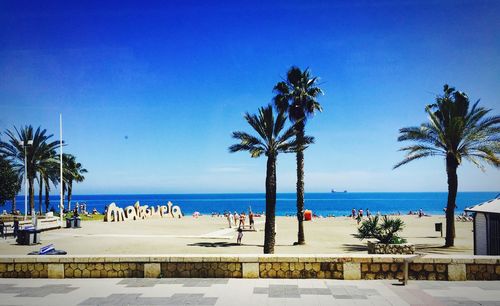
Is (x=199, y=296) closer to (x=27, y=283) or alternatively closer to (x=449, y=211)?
(x=27, y=283)

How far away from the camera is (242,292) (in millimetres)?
9469

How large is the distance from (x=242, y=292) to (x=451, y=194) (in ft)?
66.6

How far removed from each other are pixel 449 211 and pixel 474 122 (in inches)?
219

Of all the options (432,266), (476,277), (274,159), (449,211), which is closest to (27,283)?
(432,266)

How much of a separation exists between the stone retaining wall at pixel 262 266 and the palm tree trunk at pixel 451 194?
15.8 m

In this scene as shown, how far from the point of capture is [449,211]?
24797 millimetres

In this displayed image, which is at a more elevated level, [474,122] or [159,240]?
[474,122]

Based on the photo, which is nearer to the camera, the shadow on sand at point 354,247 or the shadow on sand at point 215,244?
the shadow on sand at point 354,247

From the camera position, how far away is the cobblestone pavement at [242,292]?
8.79 m

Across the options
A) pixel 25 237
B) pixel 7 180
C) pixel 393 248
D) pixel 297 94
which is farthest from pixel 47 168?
pixel 393 248

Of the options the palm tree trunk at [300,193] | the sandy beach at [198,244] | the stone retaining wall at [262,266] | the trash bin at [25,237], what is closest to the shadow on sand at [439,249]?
the sandy beach at [198,244]

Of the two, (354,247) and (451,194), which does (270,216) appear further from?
(451,194)

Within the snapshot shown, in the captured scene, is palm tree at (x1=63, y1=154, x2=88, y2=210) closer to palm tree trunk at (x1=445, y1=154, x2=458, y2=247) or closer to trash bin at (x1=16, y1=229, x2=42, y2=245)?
trash bin at (x1=16, y1=229, x2=42, y2=245)

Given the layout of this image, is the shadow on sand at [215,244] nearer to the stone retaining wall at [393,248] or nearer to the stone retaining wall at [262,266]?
the stone retaining wall at [393,248]
